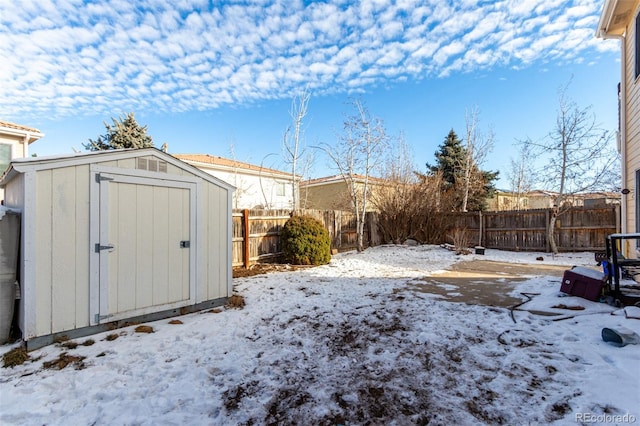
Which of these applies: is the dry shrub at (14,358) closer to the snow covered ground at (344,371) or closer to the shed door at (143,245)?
the snow covered ground at (344,371)

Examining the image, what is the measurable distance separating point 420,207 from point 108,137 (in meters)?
15.8

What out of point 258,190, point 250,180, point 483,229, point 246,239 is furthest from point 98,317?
point 258,190

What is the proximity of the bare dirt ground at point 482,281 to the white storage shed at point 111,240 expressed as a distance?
3.99 metres

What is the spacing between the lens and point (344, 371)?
2.59 m

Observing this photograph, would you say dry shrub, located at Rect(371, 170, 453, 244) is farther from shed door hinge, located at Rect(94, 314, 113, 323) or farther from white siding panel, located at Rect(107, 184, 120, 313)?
shed door hinge, located at Rect(94, 314, 113, 323)

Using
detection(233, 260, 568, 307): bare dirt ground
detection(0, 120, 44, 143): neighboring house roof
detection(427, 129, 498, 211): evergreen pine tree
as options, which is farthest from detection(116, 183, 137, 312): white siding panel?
detection(427, 129, 498, 211): evergreen pine tree

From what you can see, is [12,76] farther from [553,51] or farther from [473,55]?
[553,51]

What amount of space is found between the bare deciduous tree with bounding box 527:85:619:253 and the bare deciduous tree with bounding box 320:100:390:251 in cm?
530

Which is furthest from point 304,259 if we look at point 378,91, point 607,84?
point 607,84

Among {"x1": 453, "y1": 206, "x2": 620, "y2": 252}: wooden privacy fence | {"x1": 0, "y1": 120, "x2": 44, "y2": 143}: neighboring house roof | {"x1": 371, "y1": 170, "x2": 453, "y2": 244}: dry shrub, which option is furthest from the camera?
{"x1": 371, "y1": 170, "x2": 453, "y2": 244}: dry shrub

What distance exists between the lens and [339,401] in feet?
7.05

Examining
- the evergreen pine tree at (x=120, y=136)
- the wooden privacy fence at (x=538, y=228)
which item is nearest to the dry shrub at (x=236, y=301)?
the wooden privacy fence at (x=538, y=228)

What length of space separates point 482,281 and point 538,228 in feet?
21.6

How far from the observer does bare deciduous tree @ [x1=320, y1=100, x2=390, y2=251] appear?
11062 millimetres
